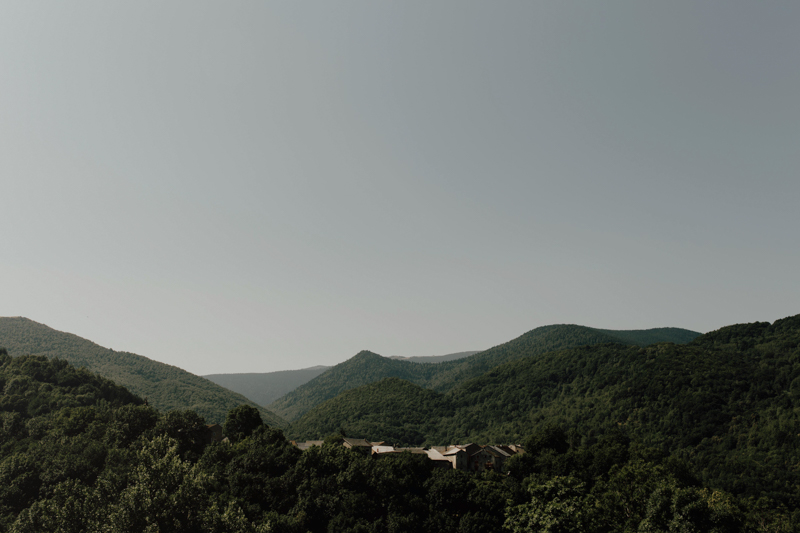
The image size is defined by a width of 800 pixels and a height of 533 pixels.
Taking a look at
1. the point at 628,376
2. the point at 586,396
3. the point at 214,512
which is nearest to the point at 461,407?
the point at 586,396

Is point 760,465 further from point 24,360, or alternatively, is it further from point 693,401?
point 24,360

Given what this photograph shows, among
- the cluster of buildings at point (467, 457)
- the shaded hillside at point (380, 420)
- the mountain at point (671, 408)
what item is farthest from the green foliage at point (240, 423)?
the shaded hillside at point (380, 420)

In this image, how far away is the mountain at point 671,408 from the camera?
100875 mm

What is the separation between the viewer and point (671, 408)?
415 feet

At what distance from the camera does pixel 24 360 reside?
Answer: 97.2m

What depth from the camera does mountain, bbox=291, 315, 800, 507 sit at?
331ft

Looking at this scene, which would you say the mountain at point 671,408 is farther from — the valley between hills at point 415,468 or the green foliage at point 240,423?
the green foliage at point 240,423

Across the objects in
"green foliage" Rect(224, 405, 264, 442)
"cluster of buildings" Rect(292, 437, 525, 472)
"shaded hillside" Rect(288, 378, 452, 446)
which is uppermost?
"green foliage" Rect(224, 405, 264, 442)

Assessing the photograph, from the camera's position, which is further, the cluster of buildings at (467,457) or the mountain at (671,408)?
the mountain at (671,408)

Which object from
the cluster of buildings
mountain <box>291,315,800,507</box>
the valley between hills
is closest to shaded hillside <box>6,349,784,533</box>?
the valley between hills

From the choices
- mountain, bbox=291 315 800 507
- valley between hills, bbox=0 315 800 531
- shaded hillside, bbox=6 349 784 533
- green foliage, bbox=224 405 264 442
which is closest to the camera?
shaded hillside, bbox=6 349 784 533

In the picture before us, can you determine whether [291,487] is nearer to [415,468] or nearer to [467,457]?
[415,468]

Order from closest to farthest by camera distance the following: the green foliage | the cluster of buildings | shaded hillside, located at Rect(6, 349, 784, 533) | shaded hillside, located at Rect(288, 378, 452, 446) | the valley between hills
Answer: shaded hillside, located at Rect(6, 349, 784, 533) < the valley between hills < the green foliage < the cluster of buildings < shaded hillside, located at Rect(288, 378, 452, 446)

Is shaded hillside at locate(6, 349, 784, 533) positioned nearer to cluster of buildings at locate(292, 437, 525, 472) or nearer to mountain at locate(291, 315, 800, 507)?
cluster of buildings at locate(292, 437, 525, 472)
